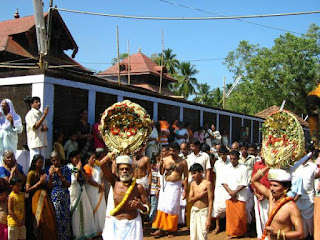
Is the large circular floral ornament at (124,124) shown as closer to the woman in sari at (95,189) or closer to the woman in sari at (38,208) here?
the woman in sari at (38,208)

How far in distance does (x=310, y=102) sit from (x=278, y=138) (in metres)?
0.95

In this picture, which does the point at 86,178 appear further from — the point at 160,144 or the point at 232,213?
the point at 160,144

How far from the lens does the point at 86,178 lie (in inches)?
289

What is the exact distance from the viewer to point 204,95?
49.8m

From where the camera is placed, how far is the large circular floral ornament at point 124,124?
16.4 feet

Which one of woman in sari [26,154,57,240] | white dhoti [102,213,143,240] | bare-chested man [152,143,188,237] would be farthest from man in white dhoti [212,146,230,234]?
white dhoti [102,213,143,240]

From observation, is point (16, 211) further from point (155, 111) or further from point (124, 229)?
point (155, 111)

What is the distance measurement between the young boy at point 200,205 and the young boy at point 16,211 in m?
2.79

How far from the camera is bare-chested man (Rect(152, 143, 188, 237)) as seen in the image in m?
8.02

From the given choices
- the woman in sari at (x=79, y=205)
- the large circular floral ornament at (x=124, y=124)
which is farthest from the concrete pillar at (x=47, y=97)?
the large circular floral ornament at (x=124, y=124)

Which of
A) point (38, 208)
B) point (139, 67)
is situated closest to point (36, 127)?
point (38, 208)

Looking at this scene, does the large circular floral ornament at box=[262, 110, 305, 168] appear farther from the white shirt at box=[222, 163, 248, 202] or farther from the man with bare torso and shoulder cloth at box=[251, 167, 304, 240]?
the white shirt at box=[222, 163, 248, 202]

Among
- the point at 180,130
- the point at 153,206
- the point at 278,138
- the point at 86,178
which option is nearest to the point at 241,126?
the point at 180,130

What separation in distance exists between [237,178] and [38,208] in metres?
4.05
